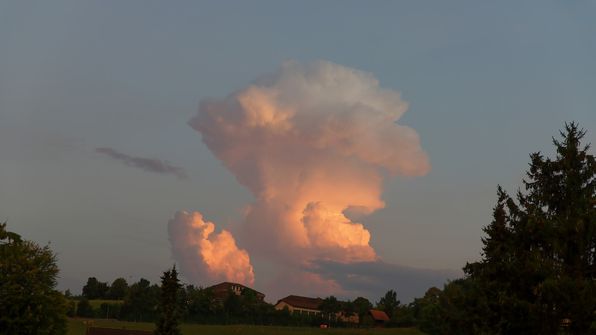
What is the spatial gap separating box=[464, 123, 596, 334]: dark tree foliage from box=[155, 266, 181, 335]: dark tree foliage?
31538mm

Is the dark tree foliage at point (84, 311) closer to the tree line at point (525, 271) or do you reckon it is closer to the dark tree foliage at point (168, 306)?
the dark tree foliage at point (168, 306)

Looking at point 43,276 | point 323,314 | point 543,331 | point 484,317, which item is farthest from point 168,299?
point 323,314

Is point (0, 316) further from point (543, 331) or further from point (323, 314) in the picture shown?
point (323, 314)

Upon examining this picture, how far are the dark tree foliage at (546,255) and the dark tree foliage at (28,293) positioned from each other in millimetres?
32867

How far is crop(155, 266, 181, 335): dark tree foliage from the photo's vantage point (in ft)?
214

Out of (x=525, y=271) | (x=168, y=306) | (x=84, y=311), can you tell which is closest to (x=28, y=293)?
(x=168, y=306)

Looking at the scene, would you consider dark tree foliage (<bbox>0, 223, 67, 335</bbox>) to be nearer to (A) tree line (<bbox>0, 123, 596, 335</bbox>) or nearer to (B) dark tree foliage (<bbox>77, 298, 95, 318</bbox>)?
(A) tree line (<bbox>0, 123, 596, 335</bbox>)

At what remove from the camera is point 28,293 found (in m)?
50.5

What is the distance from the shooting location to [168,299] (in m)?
A: 65.6

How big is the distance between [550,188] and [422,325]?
82164mm

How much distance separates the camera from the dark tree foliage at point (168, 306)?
65375 millimetres

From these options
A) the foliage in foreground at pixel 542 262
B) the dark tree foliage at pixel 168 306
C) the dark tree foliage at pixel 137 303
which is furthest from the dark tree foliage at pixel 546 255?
the dark tree foliage at pixel 137 303

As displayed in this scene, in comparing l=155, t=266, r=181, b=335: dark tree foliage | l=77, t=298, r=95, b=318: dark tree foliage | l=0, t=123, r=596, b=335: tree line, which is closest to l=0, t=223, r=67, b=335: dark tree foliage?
l=0, t=123, r=596, b=335: tree line

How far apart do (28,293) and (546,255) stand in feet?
126
